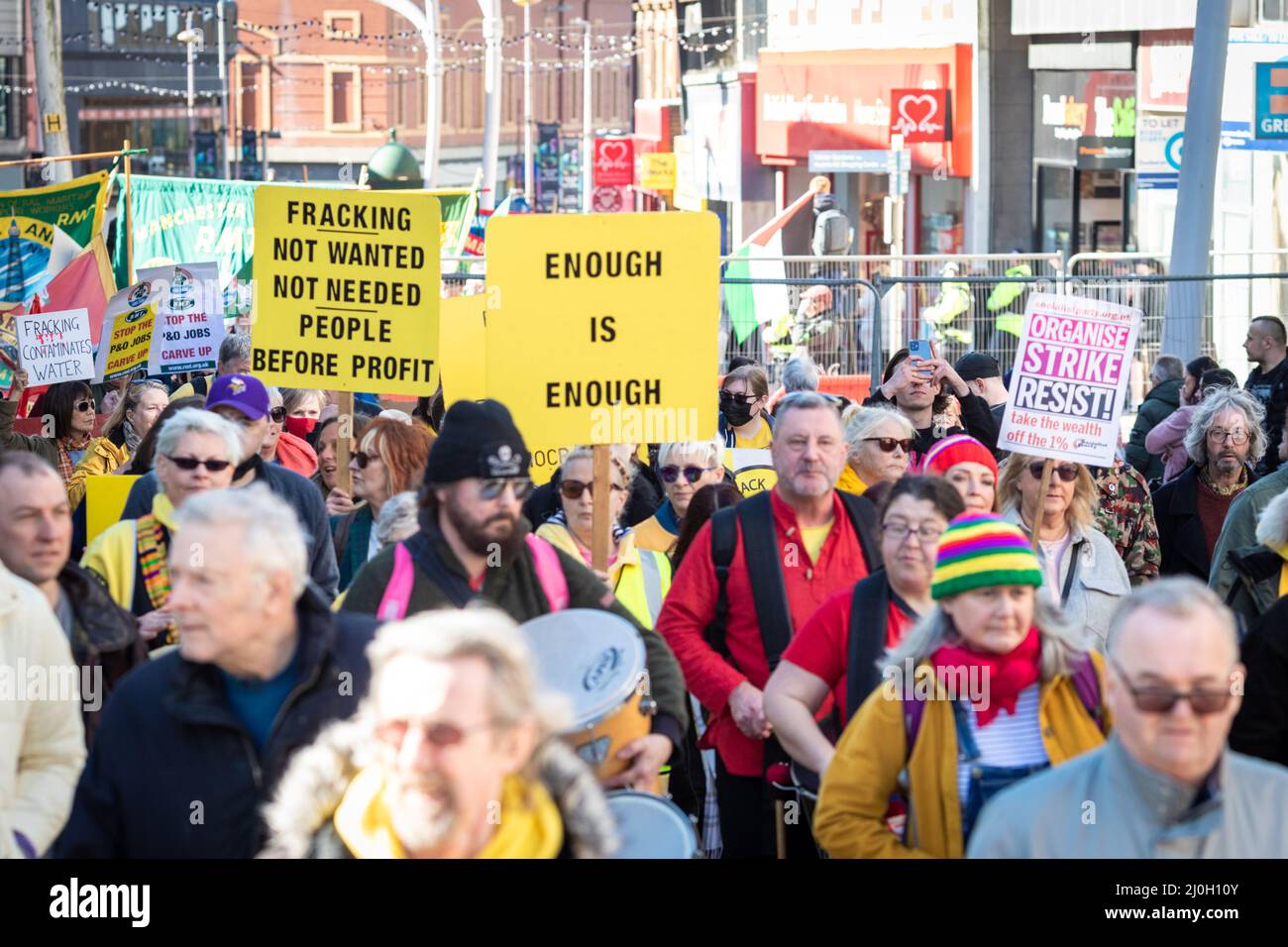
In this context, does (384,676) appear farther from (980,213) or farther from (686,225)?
(980,213)

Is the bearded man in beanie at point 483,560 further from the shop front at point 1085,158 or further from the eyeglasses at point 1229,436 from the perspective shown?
the shop front at point 1085,158

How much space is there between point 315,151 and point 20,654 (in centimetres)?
7614

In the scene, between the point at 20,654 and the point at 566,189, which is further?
the point at 566,189

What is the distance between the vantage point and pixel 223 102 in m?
53.0

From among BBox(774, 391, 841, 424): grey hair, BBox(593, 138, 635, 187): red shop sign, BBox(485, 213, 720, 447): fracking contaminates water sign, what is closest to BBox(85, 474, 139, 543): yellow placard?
BBox(485, 213, 720, 447): fracking contaminates water sign

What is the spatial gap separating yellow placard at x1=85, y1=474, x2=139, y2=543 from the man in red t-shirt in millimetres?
2502

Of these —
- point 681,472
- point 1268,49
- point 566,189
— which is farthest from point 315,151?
point 681,472

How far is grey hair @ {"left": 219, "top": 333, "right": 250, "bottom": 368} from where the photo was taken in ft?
39.5

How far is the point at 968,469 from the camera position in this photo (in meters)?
7.20

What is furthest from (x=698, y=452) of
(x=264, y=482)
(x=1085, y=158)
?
(x=1085, y=158)

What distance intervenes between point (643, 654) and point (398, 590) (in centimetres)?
61

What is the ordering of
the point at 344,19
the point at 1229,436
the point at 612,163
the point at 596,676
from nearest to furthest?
1. the point at 596,676
2. the point at 1229,436
3. the point at 612,163
4. the point at 344,19

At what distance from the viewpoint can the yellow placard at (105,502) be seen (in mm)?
8031

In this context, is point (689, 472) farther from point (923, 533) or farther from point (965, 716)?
point (965, 716)
